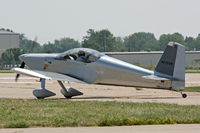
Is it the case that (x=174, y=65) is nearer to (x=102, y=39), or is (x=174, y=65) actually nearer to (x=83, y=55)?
(x=83, y=55)

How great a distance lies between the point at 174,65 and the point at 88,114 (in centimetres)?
738

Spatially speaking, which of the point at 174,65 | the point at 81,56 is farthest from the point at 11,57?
the point at 174,65

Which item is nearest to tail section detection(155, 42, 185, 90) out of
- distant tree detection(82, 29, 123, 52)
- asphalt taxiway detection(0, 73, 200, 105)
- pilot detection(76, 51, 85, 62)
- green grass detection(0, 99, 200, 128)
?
asphalt taxiway detection(0, 73, 200, 105)

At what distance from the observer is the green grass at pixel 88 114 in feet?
42.4

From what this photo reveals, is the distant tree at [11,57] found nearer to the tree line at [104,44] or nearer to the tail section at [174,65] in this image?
the tree line at [104,44]

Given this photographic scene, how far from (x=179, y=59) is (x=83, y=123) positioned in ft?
30.2

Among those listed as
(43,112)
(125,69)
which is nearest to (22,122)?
(43,112)

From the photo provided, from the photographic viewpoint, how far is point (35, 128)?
40.2 ft

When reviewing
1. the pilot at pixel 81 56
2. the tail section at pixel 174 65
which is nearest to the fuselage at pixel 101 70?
the pilot at pixel 81 56

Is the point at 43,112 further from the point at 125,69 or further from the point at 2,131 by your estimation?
the point at 125,69

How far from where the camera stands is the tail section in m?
21.4

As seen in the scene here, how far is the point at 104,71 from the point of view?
2209 cm

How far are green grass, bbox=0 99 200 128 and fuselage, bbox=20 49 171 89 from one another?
12.4ft

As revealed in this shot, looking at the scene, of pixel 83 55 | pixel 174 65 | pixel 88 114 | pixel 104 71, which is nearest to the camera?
pixel 88 114
